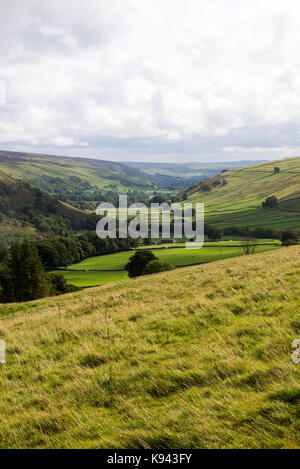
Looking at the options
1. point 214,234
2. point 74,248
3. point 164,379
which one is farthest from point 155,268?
point 214,234

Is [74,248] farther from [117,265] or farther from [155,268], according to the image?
[155,268]

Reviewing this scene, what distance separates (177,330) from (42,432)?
17.7 feet

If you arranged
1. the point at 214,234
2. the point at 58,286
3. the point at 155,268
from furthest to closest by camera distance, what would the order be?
1. the point at 214,234
2. the point at 58,286
3. the point at 155,268

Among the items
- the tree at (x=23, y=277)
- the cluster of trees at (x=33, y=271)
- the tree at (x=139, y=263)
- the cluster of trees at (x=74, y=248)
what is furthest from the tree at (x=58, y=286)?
the cluster of trees at (x=74, y=248)

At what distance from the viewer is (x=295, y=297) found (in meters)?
11.9

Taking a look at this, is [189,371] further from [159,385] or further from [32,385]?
[32,385]

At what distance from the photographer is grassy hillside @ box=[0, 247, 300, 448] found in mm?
5422

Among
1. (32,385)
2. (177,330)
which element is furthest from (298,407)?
(32,385)

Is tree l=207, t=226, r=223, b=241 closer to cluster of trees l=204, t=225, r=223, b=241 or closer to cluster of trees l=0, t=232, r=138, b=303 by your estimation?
cluster of trees l=204, t=225, r=223, b=241

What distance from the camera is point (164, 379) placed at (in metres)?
7.48

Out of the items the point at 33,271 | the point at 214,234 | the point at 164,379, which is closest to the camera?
the point at 164,379

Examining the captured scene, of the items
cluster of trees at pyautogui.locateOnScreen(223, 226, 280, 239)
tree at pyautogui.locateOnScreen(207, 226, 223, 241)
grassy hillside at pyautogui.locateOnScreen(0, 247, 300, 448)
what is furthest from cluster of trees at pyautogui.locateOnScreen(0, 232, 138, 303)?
cluster of trees at pyautogui.locateOnScreen(223, 226, 280, 239)

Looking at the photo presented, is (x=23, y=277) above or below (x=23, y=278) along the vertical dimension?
above

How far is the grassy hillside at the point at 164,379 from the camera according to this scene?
17.8ft
